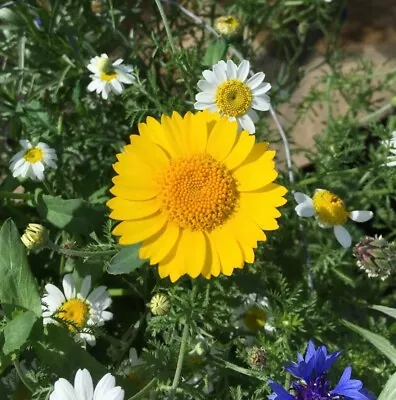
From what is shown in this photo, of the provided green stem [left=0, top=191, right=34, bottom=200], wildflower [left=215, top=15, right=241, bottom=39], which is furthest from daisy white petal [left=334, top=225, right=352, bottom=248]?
green stem [left=0, top=191, right=34, bottom=200]

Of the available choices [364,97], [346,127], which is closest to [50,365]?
[346,127]

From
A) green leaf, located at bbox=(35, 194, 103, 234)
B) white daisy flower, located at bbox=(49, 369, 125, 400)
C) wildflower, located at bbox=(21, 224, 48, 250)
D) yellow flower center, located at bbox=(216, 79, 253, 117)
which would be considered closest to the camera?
white daisy flower, located at bbox=(49, 369, 125, 400)

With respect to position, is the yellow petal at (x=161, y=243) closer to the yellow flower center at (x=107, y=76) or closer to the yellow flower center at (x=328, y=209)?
the yellow flower center at (x=328, y=209)

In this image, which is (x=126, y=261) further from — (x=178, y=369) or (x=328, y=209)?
(x=328, y=209)

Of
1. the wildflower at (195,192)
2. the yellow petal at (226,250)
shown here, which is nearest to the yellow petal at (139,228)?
the wildflower at (195,192)

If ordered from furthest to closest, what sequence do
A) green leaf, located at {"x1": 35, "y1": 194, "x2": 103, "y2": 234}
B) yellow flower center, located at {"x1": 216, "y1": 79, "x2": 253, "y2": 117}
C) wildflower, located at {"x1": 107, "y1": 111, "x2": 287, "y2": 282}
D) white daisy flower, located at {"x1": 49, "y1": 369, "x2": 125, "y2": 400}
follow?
1. green leaf, located at {"x1": 35, "y1": 194, "x2": 103, "y2": 234}
2. yellow flower center, located at {"x1": 216, "y1": 79, "x2": 253, "y2": 117}
3. wildflower, located at {"x1": 107, "y1": 111, "x2": 287, "y2": 282}
4. white daisy flower, located at {"x1": 49, "y1": 369, "x2": 125, "y2": 400}

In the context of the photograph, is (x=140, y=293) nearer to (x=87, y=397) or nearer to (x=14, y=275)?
(x=14, y=275)

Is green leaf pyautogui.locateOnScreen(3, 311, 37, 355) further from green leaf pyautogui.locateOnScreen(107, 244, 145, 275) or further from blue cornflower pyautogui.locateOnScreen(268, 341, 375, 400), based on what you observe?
blue cornflower pyautogui.locateOnScreen(268, 341, 375, 400)
